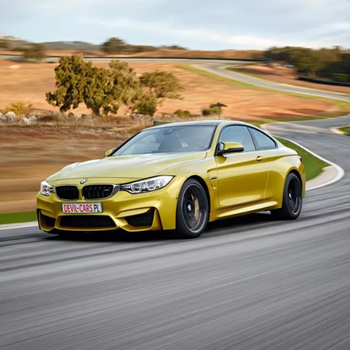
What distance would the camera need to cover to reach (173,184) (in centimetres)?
842

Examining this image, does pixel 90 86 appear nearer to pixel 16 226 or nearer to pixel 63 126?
pixel 63 126

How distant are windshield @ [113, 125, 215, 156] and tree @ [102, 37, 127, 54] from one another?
146331 mm

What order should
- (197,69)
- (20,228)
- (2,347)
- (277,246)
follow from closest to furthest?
(2,347), (277,246), (20,228), (197,69)

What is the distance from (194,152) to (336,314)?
4505mm

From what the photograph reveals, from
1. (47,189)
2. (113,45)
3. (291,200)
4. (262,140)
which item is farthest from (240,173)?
(113,45)

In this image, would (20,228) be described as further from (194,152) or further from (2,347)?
(2,347)

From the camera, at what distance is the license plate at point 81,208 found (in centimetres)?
836

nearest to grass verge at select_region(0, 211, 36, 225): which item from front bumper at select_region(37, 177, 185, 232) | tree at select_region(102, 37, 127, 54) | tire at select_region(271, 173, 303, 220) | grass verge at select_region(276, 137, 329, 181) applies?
front bumper at select_region(37, 177, 185, 232)

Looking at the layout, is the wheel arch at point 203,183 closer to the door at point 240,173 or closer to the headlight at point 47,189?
the door at point 240,173

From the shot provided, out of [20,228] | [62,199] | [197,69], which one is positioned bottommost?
[197,69]

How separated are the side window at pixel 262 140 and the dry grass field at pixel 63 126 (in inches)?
182

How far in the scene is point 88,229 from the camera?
848 cm

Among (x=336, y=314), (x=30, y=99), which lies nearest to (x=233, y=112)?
(x=30, y=99)

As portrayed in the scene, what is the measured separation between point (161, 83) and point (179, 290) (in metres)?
68.2
